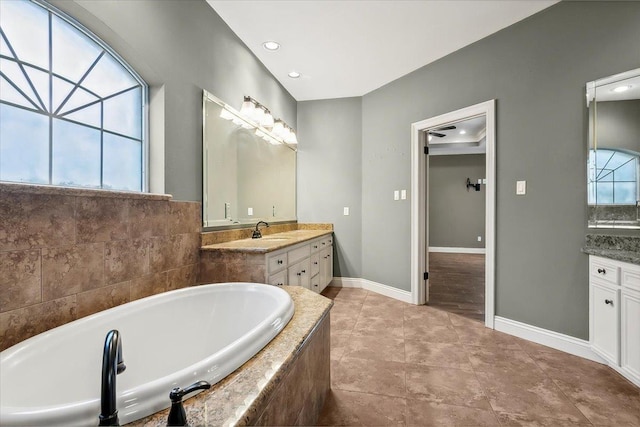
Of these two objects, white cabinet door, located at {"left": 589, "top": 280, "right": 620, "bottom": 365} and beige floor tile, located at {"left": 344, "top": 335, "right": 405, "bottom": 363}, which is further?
beige floor tile, located at {"left": 344, "top": 335, "right": 405, "bottom": 363}

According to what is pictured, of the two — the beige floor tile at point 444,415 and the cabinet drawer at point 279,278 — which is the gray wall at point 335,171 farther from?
the beige floor tile at point 444,415

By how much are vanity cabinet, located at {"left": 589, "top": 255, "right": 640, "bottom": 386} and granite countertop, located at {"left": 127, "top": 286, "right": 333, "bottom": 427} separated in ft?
6.24

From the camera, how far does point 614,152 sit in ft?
6.56

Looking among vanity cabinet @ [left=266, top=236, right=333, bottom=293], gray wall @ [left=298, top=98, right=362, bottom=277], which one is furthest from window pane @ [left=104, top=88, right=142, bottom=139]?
gray wall @ [left=298, top=98, right=362, bottom=277]

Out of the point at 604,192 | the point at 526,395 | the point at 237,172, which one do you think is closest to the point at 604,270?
the point at 604,192

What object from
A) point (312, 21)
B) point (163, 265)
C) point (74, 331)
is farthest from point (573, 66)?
point (74, 331)

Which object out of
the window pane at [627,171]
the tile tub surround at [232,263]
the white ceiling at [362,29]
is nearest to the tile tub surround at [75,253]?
the tile tub surround at [232,263]

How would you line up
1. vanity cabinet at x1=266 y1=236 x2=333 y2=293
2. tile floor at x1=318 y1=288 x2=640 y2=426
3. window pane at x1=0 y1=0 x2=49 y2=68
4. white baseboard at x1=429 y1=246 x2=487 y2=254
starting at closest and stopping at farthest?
window pane at x1=0 y1=0 x2=49 y2=68, tile floor at x1=318 y1=288 x2=640 y2=426, vanity cabinet at x1=266 y1=236 x2=333 y2=293, white baseboard at x1=429 y1=246 x2=487 y2=254

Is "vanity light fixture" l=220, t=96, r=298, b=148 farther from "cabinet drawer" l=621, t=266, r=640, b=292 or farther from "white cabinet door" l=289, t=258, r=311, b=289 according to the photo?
"cabinet drawer" l=621, t=266, r=640, b=292

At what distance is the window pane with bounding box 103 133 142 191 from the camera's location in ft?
5.17

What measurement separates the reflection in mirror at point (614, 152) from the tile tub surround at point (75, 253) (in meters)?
2.87

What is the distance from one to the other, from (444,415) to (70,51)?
2.54m

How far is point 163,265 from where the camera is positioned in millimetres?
1760

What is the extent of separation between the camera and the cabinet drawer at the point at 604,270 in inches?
71.1
